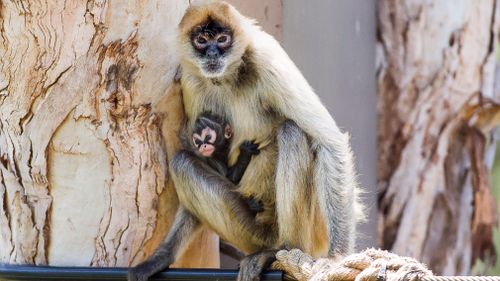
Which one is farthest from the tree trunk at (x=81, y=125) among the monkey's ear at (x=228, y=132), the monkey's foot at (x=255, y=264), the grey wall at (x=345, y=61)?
the grey wall at (x=345, y=61)

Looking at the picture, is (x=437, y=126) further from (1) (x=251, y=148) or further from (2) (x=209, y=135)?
(2) (x=209, y=135)

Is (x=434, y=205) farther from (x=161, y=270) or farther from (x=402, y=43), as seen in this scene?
(x=161, y=270)

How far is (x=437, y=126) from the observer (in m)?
10.2

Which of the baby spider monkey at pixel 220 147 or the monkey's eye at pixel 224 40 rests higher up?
the monkey's eye at pixel 224 40

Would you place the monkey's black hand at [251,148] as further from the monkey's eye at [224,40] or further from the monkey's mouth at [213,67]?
the monkey's eye at [224,40]

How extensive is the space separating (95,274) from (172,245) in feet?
3.31

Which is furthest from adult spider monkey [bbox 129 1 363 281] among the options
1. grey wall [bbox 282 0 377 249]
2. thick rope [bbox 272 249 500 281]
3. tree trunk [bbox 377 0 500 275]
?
tree trunk [bbox 377 0 500 275]

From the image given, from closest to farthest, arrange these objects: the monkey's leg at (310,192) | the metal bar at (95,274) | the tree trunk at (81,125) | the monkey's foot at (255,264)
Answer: the metal bar at (95,274) → the tree trunk at (81,125) → the monkey's foot at (255,264) → the monkey's leg at (310,192)

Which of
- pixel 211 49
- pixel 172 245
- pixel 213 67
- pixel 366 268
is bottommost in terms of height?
pixel 172 245

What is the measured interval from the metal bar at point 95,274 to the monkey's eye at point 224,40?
1580mm

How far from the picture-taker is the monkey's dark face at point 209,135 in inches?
270

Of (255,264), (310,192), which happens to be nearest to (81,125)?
(255,264)

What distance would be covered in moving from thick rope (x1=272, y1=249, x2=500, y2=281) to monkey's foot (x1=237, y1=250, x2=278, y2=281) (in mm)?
622

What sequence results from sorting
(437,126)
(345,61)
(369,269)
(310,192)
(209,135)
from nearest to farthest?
(369,269) < (310,192) < (209,135) < (345,61) < (437,126)
